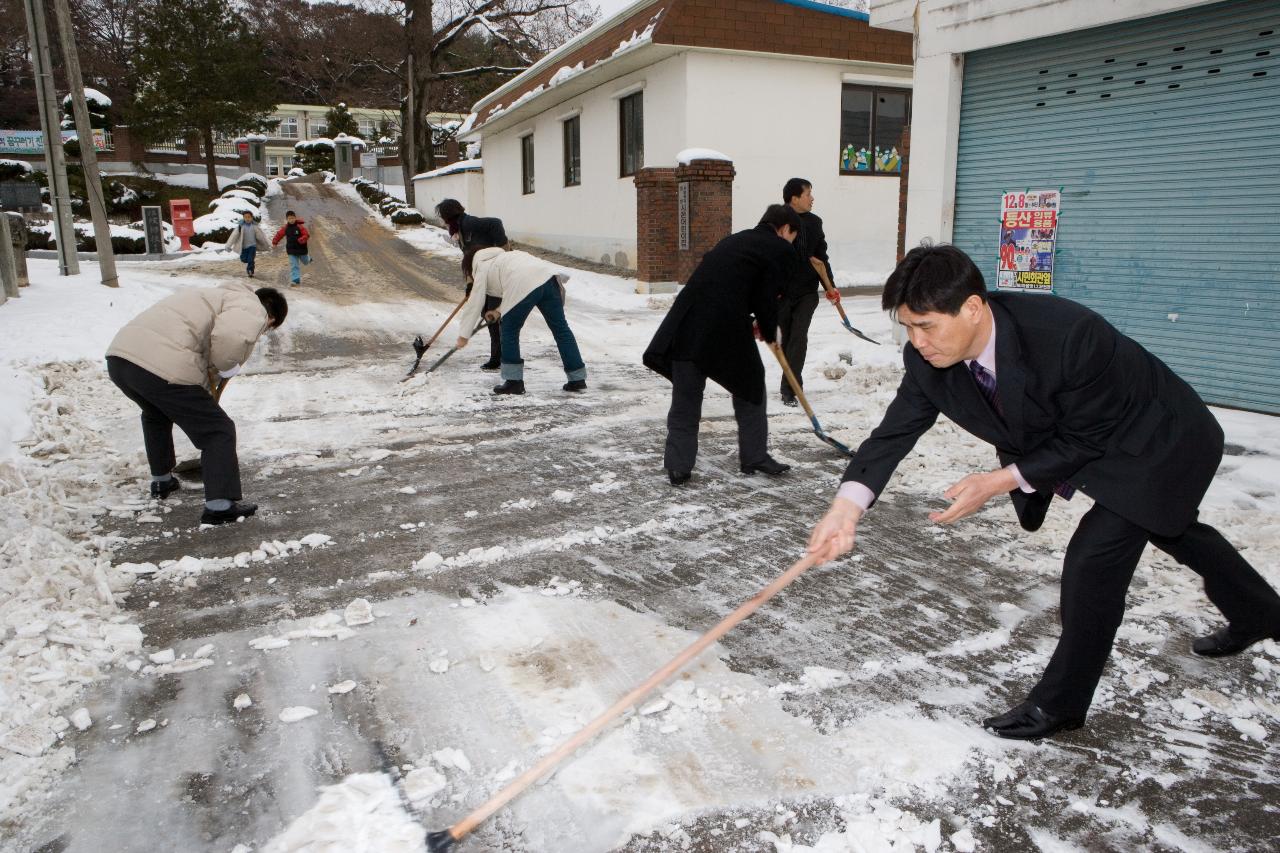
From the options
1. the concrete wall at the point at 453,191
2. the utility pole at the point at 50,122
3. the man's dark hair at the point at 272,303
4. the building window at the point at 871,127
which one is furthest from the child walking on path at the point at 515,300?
the concrete wall at the point at 453,191

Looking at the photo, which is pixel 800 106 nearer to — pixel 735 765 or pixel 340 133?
pixel 735 765

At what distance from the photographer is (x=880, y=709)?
9.86 ft

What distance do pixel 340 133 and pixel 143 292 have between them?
139 ft

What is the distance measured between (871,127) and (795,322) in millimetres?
11992

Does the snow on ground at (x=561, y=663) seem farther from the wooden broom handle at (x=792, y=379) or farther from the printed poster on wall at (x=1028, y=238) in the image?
the printed poster on wall at (x=1028, y=238)

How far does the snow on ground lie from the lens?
2.54 m

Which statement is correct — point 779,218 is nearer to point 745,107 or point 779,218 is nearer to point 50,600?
point 50,600

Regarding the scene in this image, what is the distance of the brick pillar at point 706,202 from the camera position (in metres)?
14.7

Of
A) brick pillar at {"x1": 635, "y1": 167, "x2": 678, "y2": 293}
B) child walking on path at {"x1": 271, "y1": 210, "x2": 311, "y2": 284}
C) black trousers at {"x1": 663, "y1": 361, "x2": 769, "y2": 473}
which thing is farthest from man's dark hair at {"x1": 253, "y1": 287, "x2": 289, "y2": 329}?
child walking on path at {"x1": 271, "y1": 210, "x2": 311, "y2": 284}

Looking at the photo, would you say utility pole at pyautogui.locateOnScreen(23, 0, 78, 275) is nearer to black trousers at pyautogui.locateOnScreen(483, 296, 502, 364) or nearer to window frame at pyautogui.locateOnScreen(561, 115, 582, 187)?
black trousers at pyautogui.locateOnScreen(483, 296, 502, 364)

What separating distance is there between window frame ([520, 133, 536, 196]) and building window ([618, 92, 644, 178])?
21.0 feet

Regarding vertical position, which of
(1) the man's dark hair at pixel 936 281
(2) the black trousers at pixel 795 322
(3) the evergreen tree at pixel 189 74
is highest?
(3) the evergreen tree at pixel 189 74

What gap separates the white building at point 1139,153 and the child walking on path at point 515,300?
432 centimetres

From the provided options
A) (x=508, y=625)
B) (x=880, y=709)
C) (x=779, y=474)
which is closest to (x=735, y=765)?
(x=880, y=709)
